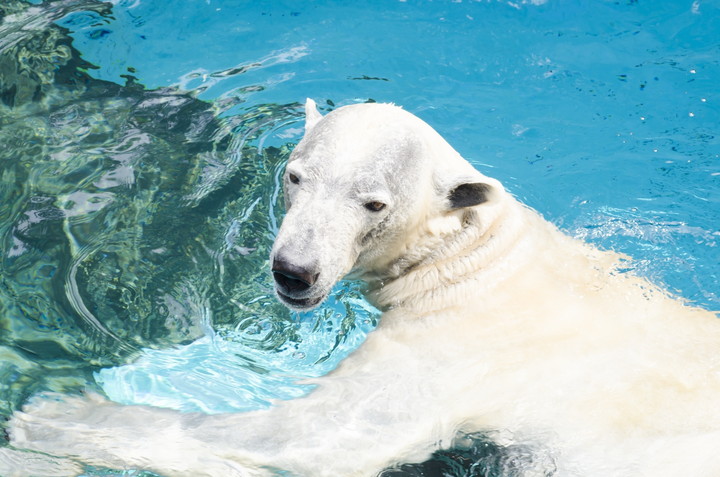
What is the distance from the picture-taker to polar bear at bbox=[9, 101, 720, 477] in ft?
11.8

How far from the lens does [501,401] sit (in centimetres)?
385

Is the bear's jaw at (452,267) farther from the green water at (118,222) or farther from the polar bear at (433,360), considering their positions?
the green water at (118,222)

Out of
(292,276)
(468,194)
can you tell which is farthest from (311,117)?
(292,276)

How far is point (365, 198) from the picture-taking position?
3793mm

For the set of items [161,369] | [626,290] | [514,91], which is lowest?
[161,369]

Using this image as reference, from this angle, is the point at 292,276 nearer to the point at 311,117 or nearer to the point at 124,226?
the point at 311,117

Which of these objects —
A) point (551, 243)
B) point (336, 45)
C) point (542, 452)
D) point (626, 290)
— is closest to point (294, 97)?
point (336, 45)

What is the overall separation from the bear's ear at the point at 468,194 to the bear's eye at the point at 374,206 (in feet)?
1.59

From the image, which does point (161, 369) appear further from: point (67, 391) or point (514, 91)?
point (514, 91)

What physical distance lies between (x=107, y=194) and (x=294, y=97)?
2321 mm

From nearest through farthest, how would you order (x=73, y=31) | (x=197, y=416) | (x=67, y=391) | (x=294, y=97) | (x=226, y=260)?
(x=197, y=416), (x=67, y=391), (x=226, y=260), (x=294, y=97), (x=73, y=31)

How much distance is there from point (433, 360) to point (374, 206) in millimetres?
895

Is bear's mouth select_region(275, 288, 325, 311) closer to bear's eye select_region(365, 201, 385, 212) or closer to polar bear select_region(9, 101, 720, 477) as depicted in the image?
polar bear select_region(9, 101, 720, 477)

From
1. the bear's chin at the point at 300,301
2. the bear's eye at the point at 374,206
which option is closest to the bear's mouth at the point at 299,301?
the bear's chin at the point at 300,301
